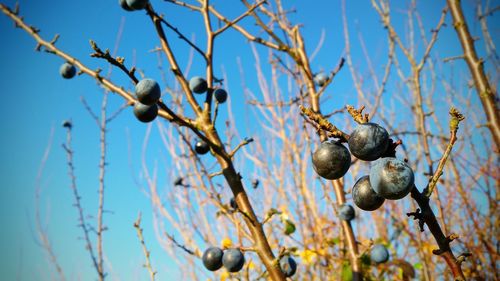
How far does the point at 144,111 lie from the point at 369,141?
47.3 inches

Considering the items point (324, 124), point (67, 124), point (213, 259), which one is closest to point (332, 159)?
point (324, 124)

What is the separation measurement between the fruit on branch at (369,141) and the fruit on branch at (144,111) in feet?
3.75

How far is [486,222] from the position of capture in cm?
401

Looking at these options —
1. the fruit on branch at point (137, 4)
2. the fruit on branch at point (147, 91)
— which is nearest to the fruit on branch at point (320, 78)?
the fruit on branch at point (137, 4)

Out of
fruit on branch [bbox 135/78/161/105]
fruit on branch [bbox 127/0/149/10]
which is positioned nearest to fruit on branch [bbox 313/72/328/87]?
fruit on branch [bbox 127/0/149/10]

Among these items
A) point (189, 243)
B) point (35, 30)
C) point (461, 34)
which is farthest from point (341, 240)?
point (35, 30)

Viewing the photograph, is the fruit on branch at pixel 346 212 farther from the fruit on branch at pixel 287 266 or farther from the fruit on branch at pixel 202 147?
the fruit on branch at pixel 202 147

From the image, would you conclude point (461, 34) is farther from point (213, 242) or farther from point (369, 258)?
point (213, 242)

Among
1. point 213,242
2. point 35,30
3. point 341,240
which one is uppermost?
point 35,30

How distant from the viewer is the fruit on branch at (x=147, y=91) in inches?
53.6

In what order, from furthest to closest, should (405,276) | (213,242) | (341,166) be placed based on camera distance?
1. (213,242)
2. (405,276)
3. (341,166)

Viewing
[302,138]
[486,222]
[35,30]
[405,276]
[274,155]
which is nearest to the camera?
[35,30]

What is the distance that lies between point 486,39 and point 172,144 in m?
4.93

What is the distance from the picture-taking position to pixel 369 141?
0.78 metres
